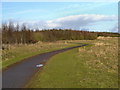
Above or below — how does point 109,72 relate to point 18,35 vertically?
below

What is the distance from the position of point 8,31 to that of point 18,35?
6.80 metres

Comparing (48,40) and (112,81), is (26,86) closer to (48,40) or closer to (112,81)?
(112,81)

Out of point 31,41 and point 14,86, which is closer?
point 14,86

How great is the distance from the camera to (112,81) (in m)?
9.66

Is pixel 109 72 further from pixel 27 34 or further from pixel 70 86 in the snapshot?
pixel 27 34

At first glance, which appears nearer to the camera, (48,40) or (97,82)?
(97,82)

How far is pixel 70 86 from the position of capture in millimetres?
9031

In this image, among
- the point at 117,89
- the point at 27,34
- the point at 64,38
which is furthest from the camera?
the point at 64,38

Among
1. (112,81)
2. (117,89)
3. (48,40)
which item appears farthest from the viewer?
(48,40)

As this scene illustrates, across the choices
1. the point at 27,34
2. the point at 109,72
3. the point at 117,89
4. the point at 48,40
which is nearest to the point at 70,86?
the point at 117,89

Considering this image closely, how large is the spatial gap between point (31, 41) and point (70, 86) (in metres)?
60.0

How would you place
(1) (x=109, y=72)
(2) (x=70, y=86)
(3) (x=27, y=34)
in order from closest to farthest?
(2) (x=70, y=86) < (1) (x=109, y=72) < (3) (x=27, y=34)

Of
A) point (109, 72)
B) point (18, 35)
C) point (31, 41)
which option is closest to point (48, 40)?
point (31, 41)

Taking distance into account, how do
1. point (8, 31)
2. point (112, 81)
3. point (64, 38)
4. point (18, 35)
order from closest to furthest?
point (112, 81) < point (8, 31) < point (18, 35) < point (64, 38)
